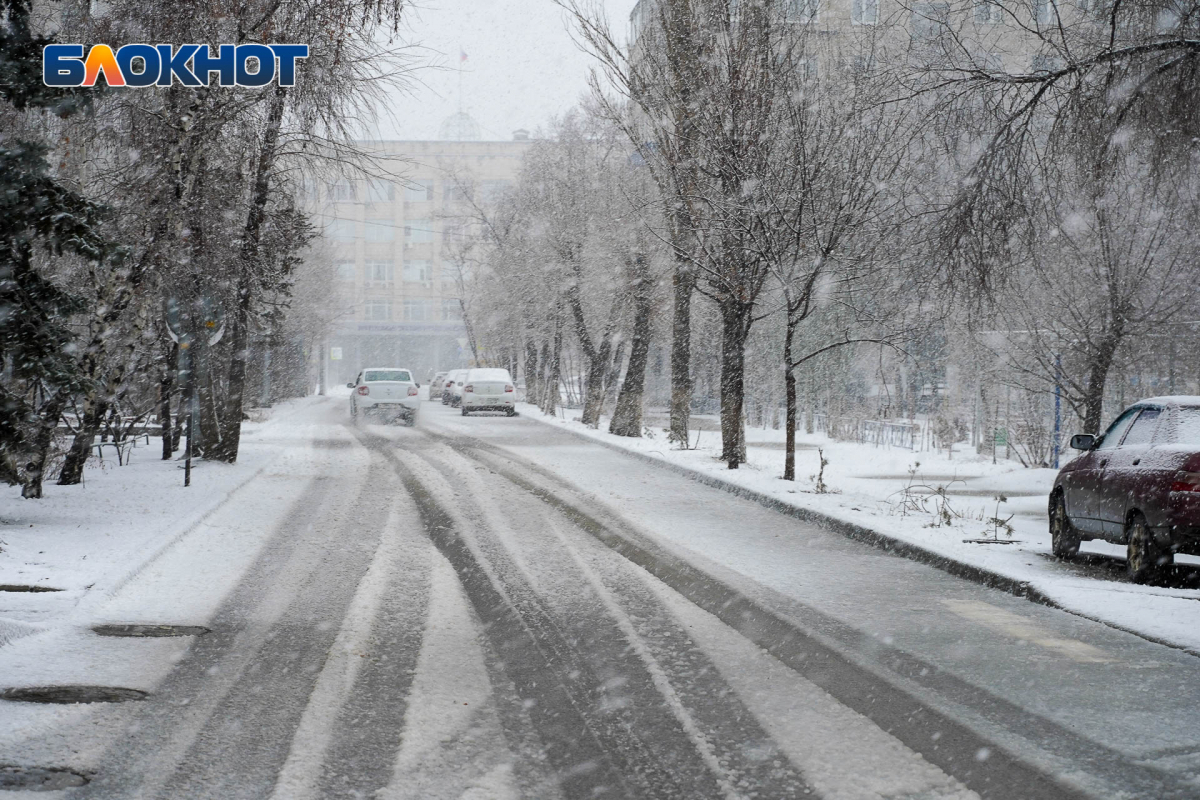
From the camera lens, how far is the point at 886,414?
32.8 meters

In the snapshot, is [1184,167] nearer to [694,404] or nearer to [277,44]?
[277,44]

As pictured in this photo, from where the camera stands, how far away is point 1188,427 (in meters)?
9.30

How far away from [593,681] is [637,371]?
23.1m

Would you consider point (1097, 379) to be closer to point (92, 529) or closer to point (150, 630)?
point (92, 529)

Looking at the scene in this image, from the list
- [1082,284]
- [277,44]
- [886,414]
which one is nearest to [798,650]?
[277,44]

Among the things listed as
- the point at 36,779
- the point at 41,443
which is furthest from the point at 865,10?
the point at 36,779

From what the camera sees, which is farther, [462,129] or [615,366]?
[462,129]

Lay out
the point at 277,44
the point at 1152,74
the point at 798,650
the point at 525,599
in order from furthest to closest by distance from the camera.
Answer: the point at 277,44
the point at 1152,74
the point at 525,599
the point at 798,650

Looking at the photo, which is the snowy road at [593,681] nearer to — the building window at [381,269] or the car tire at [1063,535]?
the car tire at [1063,535]

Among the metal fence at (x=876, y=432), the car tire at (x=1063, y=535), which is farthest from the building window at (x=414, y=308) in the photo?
the car tire at (x=1063, y=535)

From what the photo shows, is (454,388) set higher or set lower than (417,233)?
lower

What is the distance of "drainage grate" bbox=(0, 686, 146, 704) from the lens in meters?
5.64

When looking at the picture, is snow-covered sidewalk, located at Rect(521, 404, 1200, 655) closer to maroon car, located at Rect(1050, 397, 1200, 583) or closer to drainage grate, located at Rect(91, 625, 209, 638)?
maroon car, located at Rect(1050, 397, 1200, 583)

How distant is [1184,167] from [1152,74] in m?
1.49
